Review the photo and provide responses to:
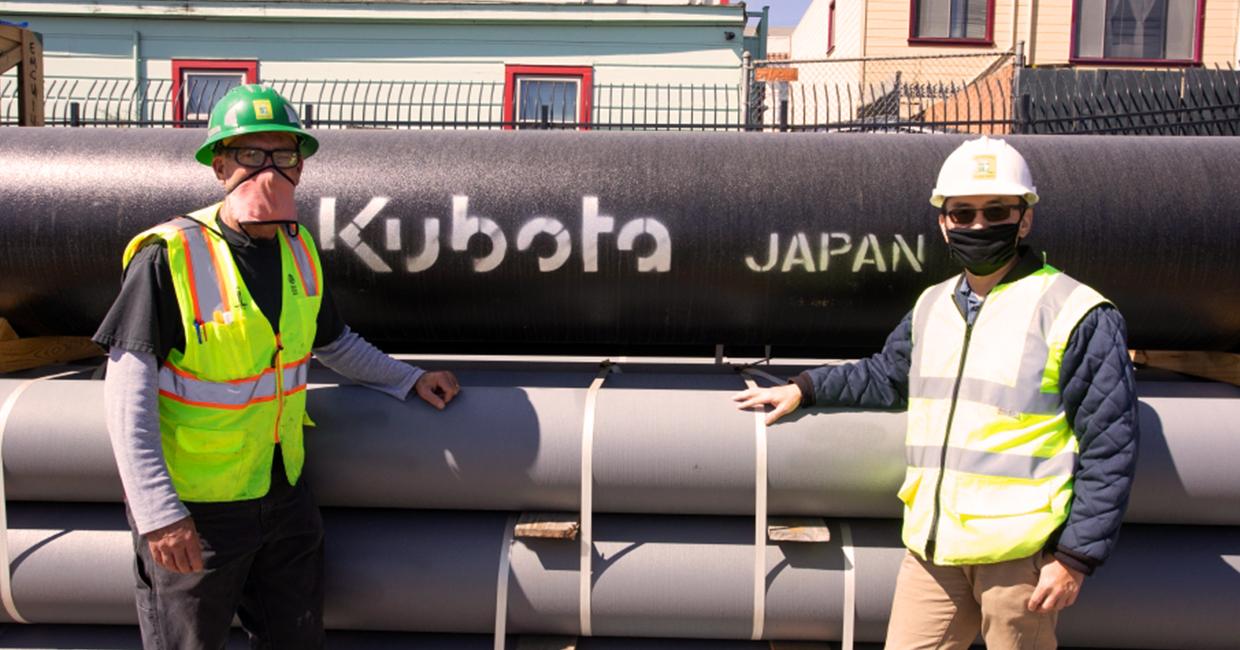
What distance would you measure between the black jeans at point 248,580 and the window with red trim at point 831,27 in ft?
50.8

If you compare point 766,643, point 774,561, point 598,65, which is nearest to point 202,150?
point 774,561

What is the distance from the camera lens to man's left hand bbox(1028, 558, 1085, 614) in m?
2.09

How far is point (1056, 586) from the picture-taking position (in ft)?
6.85

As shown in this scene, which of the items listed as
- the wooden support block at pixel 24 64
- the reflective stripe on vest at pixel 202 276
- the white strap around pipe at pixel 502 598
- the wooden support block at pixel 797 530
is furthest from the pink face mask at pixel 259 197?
the wooden support block at pixel 24 64

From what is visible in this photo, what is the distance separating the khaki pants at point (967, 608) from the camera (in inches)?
86.2

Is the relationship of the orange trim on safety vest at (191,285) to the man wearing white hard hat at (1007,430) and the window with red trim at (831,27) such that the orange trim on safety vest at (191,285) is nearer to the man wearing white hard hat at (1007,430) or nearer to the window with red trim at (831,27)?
the man wearing white hard hat at (1007,430)

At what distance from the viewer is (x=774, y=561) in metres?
2.75

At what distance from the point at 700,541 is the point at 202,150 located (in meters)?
1.82

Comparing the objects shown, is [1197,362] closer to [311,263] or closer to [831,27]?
[311,263]

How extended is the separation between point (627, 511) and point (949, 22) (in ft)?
43.3

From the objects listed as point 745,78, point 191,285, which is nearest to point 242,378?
point 191,285

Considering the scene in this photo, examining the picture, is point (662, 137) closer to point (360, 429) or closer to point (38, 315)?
point (360, 429)

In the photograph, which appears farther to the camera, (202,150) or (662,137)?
(662,137)

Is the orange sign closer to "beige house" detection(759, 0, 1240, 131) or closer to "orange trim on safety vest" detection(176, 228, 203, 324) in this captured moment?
"beige house" detection(759, 0, 1240, 131)
